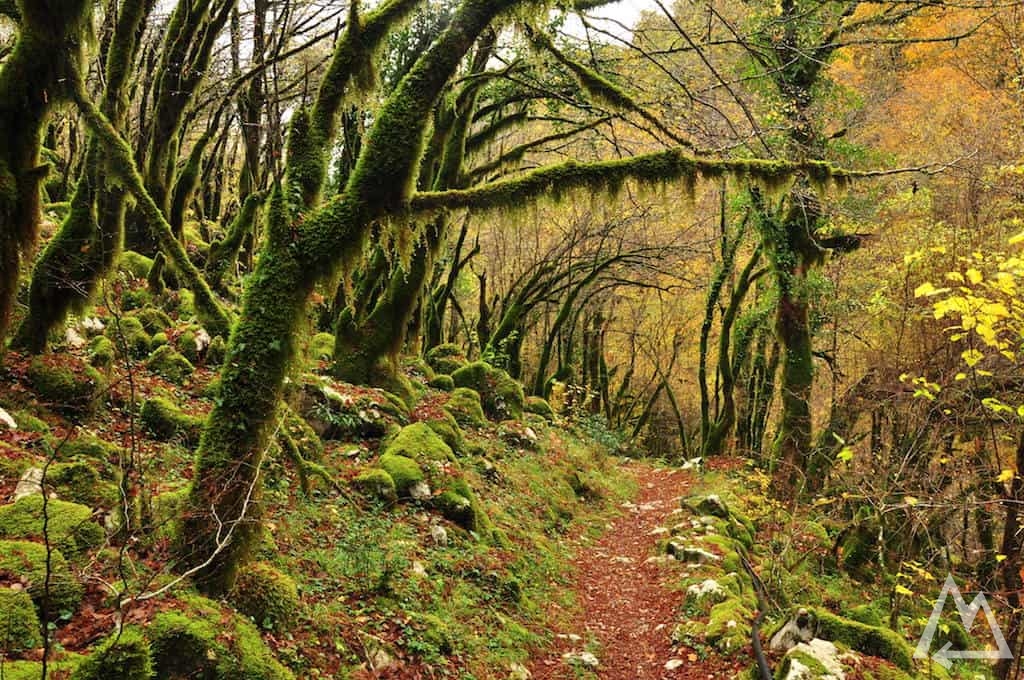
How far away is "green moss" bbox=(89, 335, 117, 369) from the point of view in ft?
22.7

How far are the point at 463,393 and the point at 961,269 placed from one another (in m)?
9.82

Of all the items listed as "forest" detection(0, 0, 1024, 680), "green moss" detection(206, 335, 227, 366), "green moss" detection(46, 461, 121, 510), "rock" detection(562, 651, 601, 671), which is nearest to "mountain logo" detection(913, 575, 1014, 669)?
"forest" detection(0, 0, 1024, 680)

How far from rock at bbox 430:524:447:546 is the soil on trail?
1.77 m

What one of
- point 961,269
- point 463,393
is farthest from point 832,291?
point 463,393

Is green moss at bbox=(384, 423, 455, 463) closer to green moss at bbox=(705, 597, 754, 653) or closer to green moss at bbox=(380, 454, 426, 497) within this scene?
green moss at bbox=(380, 454, 426, 497)

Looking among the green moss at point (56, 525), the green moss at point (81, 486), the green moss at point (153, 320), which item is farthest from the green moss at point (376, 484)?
the green moss at point (153, 320)

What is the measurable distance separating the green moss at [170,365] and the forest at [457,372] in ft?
0.13

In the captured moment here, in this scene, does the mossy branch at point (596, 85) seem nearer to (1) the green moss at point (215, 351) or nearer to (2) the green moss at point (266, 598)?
(2) the green moss at point (266, 598)

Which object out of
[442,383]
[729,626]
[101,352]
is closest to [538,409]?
[442,383]

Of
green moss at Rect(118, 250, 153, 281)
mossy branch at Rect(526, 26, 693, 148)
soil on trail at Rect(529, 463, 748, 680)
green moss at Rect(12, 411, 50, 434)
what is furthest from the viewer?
green moss at Rect(118, 250, 153, 281)

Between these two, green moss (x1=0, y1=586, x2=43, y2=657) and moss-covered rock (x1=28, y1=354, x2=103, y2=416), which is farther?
moss-covered rock (x1=28, y1=354, x2=103, y2=416)

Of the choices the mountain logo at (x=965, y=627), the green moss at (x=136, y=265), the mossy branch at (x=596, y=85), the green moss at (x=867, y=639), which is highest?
the mossy branch at (x=596, y=85)

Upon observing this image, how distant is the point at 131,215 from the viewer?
41.2 feet

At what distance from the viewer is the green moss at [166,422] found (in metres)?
6.82
